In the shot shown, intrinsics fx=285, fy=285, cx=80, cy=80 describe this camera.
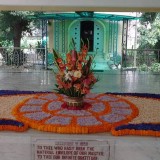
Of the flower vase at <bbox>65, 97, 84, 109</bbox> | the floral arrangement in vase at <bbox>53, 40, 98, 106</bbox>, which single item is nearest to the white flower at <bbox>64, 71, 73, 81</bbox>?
the floral arrangement in vase at <bbox>53, 40, 98, 106</bbox>

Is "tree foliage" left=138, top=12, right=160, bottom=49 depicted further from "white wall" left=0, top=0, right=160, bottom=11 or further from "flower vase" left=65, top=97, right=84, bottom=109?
"flower vase" left=65, top=97, right=84, bottom=109

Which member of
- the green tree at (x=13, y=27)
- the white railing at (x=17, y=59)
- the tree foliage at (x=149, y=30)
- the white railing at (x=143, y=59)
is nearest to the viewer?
the white railing at (x=143, y=59)

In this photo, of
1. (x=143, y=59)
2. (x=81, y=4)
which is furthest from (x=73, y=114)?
(x=143, y=59)

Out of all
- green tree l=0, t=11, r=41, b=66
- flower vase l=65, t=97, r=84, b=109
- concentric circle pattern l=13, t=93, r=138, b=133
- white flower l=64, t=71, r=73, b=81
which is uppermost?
green tree l=0, t=11, r=41, b=66

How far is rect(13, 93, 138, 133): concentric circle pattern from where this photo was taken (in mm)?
2969

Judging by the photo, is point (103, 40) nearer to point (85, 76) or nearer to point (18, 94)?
point (18, 94)

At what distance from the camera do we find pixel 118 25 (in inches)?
563

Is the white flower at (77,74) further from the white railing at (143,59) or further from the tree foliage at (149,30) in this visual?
the tree foliage at (149,30)

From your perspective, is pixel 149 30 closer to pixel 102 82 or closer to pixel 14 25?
pixel 14 25

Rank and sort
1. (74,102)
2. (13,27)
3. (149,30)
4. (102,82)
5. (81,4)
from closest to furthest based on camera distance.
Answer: (74,102), (102,82), (81,4), (13,27), (149,30)

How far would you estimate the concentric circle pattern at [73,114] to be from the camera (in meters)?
2.97

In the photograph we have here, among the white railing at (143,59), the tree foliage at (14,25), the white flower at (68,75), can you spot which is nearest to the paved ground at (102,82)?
the white railing at (143,59)

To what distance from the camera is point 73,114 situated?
3.29m

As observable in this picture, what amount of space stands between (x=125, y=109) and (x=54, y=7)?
579 cm
